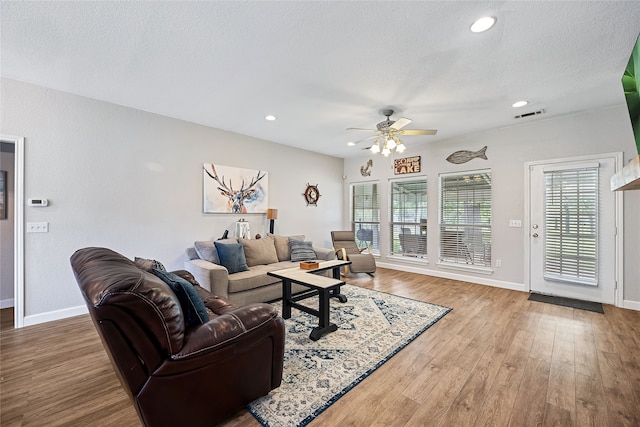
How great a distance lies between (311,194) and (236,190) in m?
1.85

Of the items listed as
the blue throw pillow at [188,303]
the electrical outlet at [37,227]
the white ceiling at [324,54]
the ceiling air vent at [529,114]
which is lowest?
the blue throw pillow at [188,303]

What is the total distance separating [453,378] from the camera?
205cm

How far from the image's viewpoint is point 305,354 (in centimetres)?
236

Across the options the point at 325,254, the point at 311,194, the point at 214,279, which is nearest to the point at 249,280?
the point at 214,279

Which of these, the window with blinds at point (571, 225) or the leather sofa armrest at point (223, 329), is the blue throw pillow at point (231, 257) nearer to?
the leather sofa armrest at point (223, 329)

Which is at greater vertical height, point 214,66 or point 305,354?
point 214,66

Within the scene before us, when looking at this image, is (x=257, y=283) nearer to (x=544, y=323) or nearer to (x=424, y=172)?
(x=544, y=323)

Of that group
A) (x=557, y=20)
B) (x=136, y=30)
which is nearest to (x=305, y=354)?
(x=136, y=30)

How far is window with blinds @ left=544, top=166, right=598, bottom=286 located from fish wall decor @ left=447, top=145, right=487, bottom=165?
949mm

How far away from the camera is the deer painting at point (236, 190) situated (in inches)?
173

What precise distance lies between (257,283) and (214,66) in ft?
8.22

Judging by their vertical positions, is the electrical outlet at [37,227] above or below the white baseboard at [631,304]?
above

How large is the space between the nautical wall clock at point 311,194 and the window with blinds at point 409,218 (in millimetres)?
1734

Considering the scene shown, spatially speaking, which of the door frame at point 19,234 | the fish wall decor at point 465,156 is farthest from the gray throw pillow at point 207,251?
the fish wall decor at point 465,156
